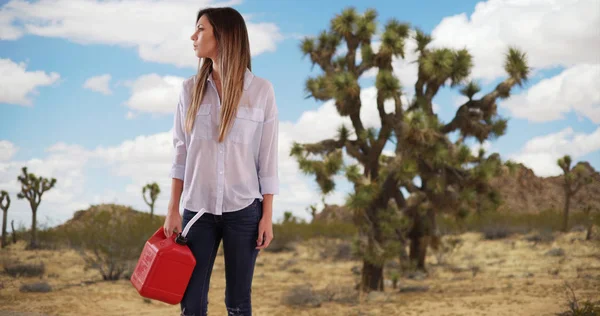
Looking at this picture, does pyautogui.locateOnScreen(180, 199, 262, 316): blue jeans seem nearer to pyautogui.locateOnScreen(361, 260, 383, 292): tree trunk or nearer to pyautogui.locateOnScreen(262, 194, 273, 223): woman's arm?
pyautogui.locateOnScreen(262, 194, 273, 223): woman's arm

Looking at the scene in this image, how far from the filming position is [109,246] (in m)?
12.2

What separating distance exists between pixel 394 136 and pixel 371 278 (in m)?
2.48

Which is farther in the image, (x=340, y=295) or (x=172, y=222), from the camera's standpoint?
(x=340, y=295)

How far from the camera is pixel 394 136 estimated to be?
10.6 meters

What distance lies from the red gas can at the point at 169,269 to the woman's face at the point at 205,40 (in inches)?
28.8

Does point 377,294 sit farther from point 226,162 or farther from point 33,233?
point 33,233

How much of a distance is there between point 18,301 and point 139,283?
755 cm

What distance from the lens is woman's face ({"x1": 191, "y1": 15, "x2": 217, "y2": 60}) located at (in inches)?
110

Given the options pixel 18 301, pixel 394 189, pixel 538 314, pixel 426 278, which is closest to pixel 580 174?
pixel 426 278

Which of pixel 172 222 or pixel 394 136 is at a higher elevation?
pixel 394 136

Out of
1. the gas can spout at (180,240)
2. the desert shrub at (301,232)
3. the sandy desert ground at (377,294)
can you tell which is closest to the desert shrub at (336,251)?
the sandy desert ground at (377,294)

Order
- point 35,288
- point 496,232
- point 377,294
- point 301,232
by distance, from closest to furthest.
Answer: point 377,294
point 35,288
point 301,232
point 496,232

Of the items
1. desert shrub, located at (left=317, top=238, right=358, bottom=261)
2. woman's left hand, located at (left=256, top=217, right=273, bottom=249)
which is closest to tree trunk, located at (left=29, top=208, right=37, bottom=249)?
desert shrub, located at (left=317, top=238, right=358, bottom=261)

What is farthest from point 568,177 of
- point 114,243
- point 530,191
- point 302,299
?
point 530,191
